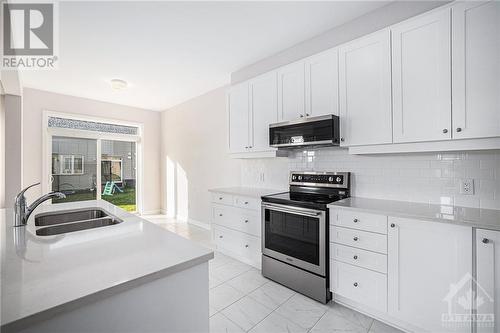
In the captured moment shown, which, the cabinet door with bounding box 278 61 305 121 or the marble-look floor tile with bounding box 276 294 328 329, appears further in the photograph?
the cabinet door with bounding box 278 61 305 121

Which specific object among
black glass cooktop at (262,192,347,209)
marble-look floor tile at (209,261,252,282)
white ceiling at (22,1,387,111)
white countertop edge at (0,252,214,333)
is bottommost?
marble-look floor tile at (209,261,252,282)

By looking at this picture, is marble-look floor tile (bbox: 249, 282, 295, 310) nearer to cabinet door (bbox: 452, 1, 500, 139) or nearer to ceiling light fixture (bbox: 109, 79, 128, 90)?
Result: cabinet door (bbox: 452, 1, 500, 139)

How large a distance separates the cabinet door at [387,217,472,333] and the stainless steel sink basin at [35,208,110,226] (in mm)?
2240

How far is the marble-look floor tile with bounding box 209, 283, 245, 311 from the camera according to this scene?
7.15 ft

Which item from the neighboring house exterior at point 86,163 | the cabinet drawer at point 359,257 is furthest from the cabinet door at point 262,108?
the neighboring house exterior at point 86,163

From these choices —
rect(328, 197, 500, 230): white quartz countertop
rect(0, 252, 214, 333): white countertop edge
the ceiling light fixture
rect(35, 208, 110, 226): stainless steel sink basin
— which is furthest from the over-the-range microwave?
the ceiling light fixture

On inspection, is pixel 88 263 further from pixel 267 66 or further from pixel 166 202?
pixel 166 202

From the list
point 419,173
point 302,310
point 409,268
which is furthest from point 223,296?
point 419,173

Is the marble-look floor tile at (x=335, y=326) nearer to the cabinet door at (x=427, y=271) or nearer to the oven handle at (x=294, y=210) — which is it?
the cabinet door at (x=427, y=271)

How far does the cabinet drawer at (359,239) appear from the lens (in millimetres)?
1832

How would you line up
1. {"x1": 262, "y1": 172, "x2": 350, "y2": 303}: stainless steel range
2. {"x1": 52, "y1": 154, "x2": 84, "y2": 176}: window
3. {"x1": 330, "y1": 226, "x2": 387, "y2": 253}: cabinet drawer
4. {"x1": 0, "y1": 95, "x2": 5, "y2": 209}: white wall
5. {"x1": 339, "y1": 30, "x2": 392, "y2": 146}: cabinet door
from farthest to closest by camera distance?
{"x1": 52, "y1": 154, "x2": 84, "y2": 176}: window < {"x1": 0, "y1": 95, "x2": 5, "y2": 209}: white wall < {"x1": 262, "y1": 172, "x2": 350, "y2": 303}: stainless steel range < {"x1": 339, "y1": 30, "x2": 392, "y2": 146}: cabinet door < {"x1": 330, "y1": 226, "x2": 387, "y2": 253}: cabinet drawer

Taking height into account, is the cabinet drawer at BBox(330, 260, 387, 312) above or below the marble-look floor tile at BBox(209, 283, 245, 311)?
above

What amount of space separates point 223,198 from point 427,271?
2289 millimetres

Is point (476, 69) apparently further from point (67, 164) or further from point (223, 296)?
point (67, 164)
